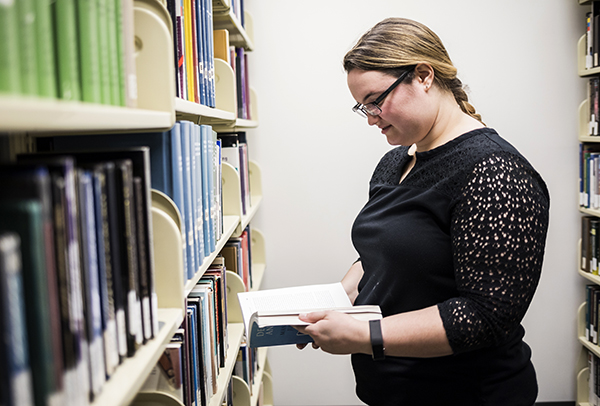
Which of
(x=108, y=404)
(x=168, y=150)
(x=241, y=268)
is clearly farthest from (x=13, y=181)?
(x=241, y=268)

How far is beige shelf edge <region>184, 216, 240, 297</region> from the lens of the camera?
990 millimetres

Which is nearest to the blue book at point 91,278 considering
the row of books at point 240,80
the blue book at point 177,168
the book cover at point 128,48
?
the book cover at point 128,48

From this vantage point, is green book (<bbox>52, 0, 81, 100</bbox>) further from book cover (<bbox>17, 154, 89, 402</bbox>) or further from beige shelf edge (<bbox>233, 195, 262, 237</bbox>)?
beige shelf edge (<bbox>233, 195, 262, 237</bbox>)

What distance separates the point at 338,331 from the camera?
1093 millimetres

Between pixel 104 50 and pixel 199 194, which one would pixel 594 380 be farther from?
pixel 104 50

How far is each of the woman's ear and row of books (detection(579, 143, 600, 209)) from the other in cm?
142

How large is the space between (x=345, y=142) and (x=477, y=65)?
0.74 m

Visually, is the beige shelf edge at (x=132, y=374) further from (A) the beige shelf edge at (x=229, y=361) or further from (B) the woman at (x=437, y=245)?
(A) the beige shelf edge at (x=229, y=361)

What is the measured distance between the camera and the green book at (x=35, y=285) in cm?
43

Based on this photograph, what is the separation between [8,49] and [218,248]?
0.92 meters

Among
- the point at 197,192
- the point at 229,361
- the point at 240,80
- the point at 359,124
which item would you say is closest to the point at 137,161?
the point at 197,192

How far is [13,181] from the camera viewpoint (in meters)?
0.43

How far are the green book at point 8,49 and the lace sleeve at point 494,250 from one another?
2.81 ft

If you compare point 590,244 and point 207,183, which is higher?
point 207,183
